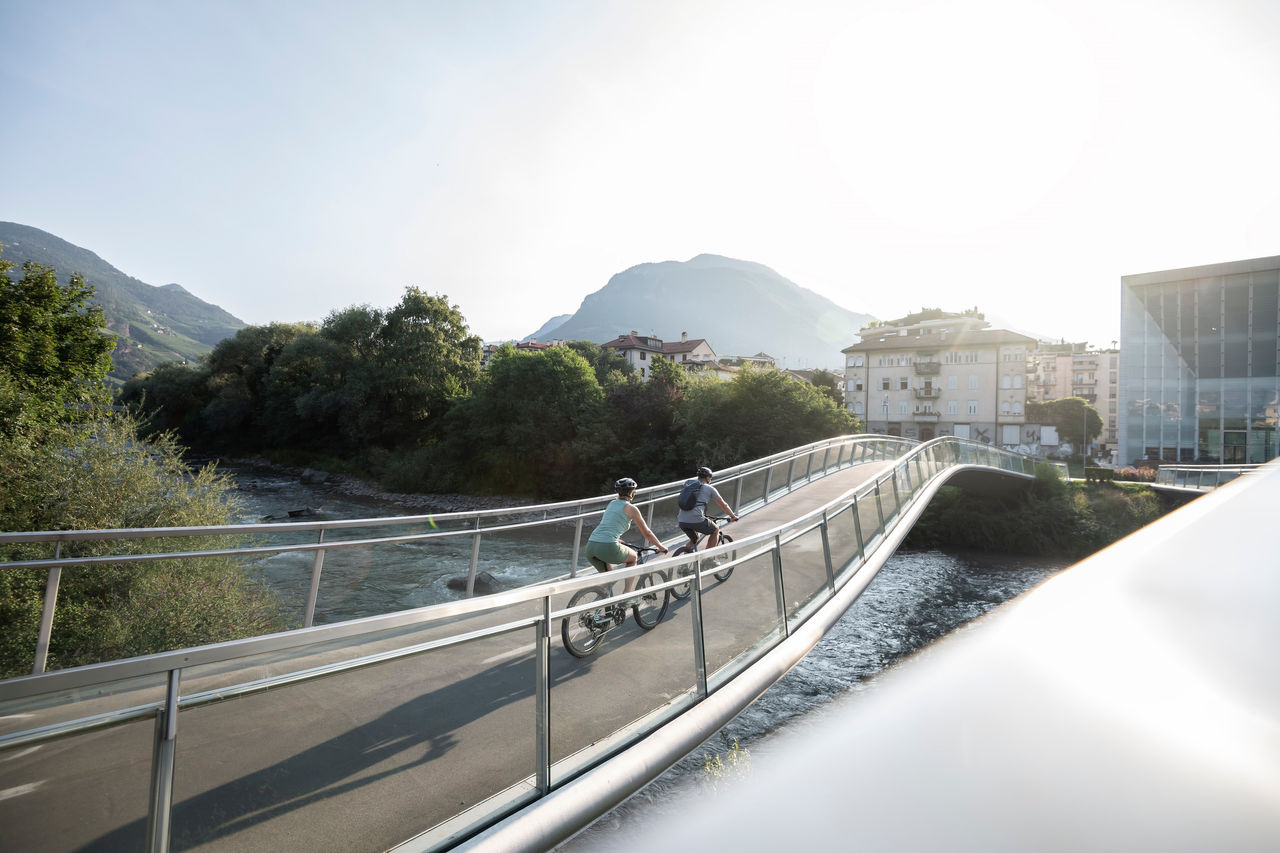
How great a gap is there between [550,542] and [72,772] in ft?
Answer: 20.9

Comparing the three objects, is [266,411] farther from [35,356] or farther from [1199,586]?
[1199,586]

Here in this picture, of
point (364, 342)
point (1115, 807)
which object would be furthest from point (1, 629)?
point (364, 342)

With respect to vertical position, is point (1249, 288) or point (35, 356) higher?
point (1249, 288)

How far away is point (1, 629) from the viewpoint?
7.44m

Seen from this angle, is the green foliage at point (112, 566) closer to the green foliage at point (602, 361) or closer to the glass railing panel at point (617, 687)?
the glass railing panel at point (617, 687)

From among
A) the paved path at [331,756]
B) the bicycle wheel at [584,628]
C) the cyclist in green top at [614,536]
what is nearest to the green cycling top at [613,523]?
the cyclist in green top at [614,536]

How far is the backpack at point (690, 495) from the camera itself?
Answer: 26.8ft

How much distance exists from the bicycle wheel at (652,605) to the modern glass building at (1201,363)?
41.1 m

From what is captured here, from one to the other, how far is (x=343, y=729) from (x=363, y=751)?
0.15m

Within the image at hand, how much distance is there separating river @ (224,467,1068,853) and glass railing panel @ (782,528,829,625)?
1.07 m

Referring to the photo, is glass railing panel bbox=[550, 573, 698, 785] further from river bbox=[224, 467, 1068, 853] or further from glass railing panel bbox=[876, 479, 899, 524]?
glass railing panel bbox=[876, 479, 899, 524]

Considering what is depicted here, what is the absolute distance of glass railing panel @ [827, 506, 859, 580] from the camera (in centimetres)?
778

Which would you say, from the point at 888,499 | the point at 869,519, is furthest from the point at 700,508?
the point at 888,499

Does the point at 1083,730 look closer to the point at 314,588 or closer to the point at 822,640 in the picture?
the point at 314,588
